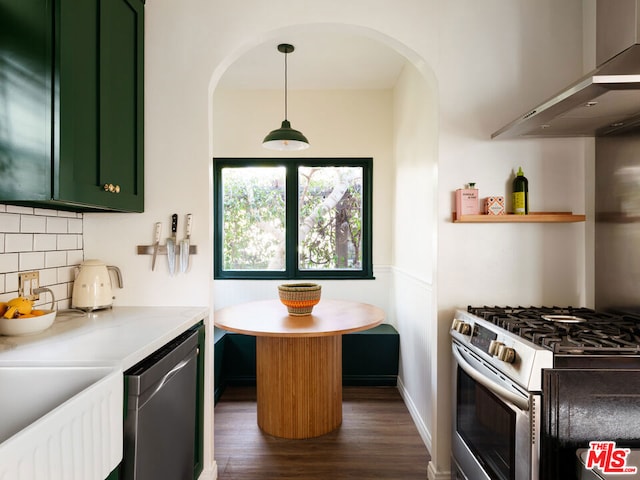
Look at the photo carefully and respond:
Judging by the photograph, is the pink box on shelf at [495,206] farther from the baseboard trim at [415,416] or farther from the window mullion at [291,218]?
the window mullion at [291,218]

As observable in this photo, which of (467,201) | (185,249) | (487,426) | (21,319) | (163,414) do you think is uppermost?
(467,201)

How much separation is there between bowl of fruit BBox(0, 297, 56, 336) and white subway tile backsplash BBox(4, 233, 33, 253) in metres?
0.22

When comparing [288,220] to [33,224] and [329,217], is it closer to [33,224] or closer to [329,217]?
[329,217]

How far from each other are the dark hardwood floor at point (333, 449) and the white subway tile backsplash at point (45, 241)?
145cm

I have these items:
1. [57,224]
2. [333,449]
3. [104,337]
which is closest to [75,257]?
[57,224]

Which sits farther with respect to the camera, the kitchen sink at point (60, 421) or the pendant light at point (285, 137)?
the pendant light at point (285, 137)

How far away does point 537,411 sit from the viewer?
4.22ft

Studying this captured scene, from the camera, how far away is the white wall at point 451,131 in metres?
1.97

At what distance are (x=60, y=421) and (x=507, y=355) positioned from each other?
130 centimetres

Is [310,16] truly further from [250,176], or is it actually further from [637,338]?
[250,176]

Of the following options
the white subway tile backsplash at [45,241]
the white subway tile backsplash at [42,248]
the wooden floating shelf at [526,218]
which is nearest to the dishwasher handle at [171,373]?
the white subway tile backsplash at [42,248]

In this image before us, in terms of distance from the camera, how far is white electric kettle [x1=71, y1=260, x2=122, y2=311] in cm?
181

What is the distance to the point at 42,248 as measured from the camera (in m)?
1.77

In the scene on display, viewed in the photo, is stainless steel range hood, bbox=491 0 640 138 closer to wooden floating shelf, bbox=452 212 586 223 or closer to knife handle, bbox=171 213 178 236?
wooden floating shelf, bbox=452 212 586 223
